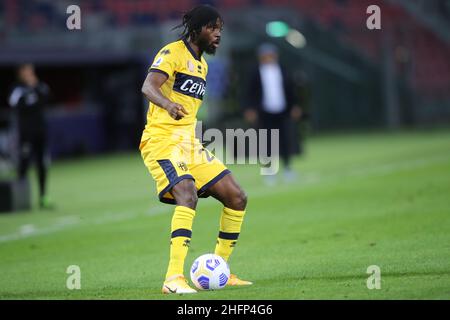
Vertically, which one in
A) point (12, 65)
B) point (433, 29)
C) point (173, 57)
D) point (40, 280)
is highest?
point (433, 29)

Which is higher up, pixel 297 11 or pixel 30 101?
pixel 297 11

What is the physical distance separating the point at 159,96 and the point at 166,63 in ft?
1.18

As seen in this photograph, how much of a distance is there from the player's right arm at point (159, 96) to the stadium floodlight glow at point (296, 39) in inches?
977

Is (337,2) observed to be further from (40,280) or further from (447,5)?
(40,280)

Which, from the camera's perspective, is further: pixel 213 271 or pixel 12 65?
pixel 12 65

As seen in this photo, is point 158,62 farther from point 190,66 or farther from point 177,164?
point 177,164

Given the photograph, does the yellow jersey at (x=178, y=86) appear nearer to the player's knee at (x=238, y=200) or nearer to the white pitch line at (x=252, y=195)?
the player's knee at (x=238, y=200)

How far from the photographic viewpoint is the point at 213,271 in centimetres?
814

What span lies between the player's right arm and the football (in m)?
1.18

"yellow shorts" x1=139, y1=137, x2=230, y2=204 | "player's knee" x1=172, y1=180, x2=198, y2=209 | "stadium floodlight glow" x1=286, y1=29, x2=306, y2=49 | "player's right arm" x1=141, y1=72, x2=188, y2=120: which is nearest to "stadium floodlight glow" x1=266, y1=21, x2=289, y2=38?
"stadium floodlight glow" x1=286, y1=29, x2=306, y2=49

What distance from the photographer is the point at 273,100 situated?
18812 mm

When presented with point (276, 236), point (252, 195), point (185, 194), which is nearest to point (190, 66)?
point (185, 194)

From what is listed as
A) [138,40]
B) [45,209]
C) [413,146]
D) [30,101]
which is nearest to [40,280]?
[45,209]

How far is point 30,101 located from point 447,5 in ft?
66.2
